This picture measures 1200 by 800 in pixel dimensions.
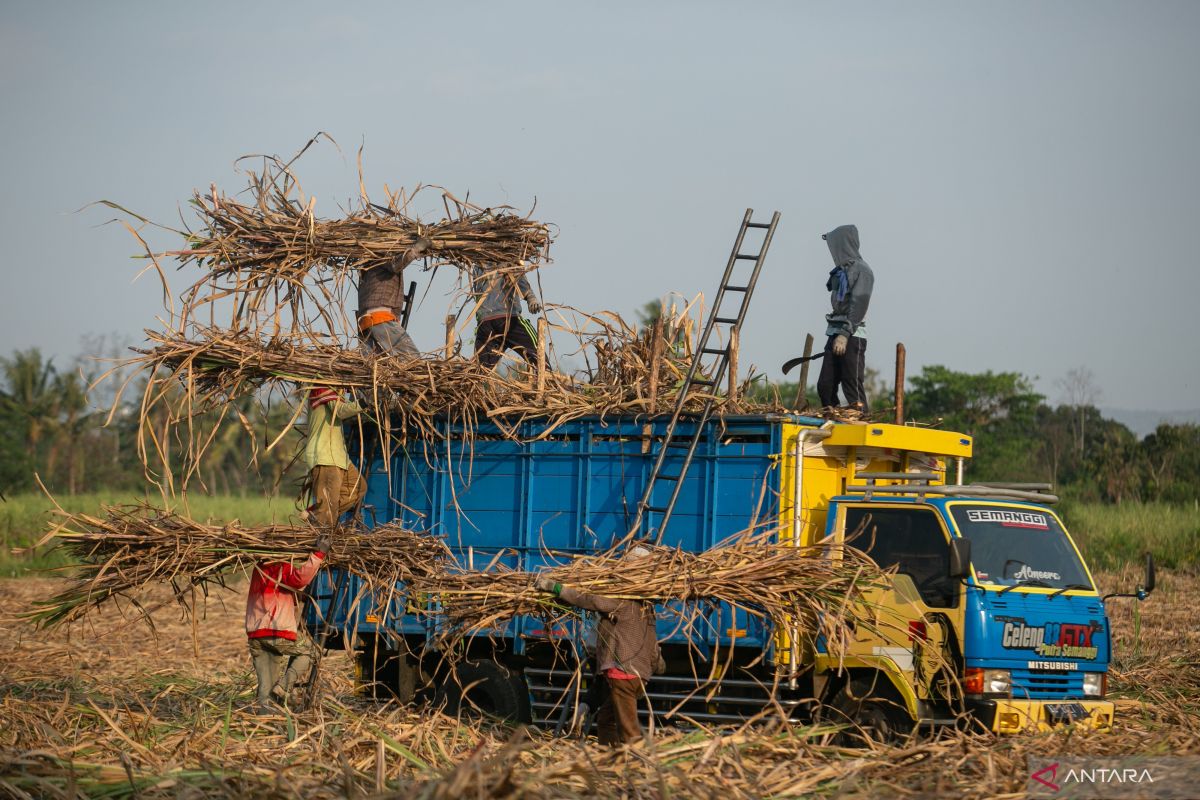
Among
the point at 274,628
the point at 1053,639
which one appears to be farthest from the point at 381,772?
the point at 1053,639

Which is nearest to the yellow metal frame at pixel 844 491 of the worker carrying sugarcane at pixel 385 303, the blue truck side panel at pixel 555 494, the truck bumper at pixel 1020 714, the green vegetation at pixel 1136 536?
the blue truck side panel at pixel 555 494

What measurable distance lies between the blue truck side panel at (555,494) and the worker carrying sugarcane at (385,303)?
827 millimetres

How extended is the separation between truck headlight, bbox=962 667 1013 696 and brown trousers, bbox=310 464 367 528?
459cm

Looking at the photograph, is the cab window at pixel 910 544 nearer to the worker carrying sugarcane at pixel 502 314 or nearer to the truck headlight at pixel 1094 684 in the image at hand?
the truck headlight at pixel 1094 684

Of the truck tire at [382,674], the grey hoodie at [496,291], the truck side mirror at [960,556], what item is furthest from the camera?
the grey hoodie at [496,291]

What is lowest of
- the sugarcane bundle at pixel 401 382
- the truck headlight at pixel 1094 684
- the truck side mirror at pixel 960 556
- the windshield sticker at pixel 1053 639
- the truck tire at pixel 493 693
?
the truck tire at pixel 493 693

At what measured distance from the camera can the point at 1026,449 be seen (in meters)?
33.7

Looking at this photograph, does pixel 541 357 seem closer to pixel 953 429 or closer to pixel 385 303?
pixel 385 303

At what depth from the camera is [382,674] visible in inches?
424

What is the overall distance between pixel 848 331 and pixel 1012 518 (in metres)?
2.60

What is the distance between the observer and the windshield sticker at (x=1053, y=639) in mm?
8711

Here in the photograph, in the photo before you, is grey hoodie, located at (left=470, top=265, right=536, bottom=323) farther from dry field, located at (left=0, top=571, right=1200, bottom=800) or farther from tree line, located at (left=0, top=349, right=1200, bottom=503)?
tree line, located at (left=0, top=349, right=1200, bottom=503)

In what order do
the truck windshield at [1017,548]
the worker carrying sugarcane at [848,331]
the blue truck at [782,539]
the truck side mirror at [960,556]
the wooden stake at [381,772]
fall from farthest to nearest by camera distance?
the worker carrying sugarcane at [848,331]
the truck windshield at [1017,548]
the blue truck at [782,539]
the truck side mirror at [960,556]
the wooden stake at [381,772]

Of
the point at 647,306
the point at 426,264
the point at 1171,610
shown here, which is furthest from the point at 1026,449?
the point at 426,264
